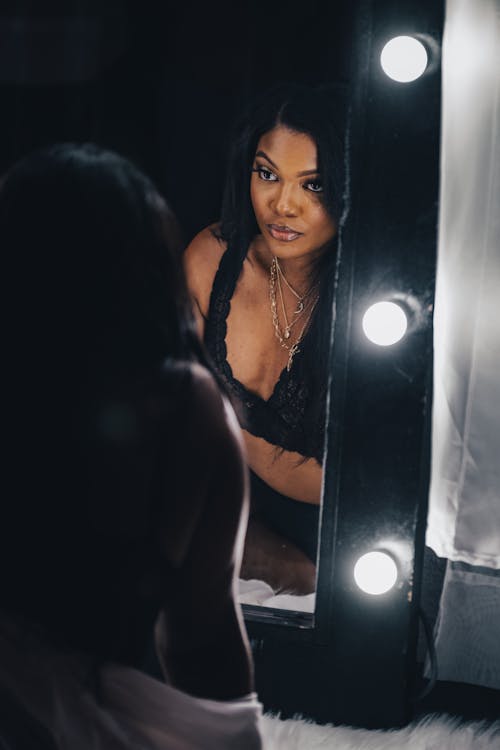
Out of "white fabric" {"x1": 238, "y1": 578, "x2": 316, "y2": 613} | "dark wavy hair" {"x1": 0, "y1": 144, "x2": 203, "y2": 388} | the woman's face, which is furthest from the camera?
"white fabric" {"x1": 238, "y1": 578, "x2": 316, "y2": 613}

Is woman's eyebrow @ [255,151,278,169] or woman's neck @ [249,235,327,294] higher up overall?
woman's eyebrow @ [255,151,278,169]

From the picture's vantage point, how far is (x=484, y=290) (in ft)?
3.68

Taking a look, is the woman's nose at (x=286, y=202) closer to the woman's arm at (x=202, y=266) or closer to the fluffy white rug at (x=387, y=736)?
the woman's arm at (x=202, y=266)

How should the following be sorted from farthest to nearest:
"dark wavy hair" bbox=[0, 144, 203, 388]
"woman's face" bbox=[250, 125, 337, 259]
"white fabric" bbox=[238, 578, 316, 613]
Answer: "white fabric" bbox=[238, 578, 316, 613]
"woman's face" bbox=[250, 125, 337, 259]
"dark wavy hair" bbox=[0, 144, 203, 388]

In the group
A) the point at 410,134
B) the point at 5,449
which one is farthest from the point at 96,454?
the point at 410,134

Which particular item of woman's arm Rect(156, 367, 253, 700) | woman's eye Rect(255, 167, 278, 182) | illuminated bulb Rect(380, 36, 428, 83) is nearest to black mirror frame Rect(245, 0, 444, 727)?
illuminated bulb Rect(380, 36, 428, 83)

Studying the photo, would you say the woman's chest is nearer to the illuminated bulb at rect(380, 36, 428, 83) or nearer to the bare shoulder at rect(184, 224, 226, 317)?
the bare shoulder at rect(184, 224, 226, 317)

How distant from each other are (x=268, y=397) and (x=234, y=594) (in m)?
0.36

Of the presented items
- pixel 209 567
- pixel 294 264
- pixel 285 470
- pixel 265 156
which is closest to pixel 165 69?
pixel 265 156

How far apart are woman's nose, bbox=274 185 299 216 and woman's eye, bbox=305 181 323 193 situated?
0.02 m

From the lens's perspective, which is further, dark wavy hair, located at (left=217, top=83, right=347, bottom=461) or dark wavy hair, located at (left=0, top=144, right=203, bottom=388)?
dark wavy hair, located at (left=217, top=83, right=347, bottom=461)

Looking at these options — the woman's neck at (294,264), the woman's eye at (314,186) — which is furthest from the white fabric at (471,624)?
the woman's eye at (314,186)

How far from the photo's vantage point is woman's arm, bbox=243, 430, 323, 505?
1.06m

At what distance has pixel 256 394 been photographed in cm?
105
